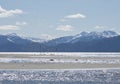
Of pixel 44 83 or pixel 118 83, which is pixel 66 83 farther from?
pixel 118 83

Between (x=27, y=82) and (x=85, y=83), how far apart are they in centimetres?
593

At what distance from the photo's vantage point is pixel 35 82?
41.2m

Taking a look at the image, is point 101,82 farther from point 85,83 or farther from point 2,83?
point 2,83

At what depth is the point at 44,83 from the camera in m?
40.2

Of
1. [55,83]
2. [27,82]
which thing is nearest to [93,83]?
[55,83]

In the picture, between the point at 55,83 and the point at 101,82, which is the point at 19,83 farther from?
the point at 101,82

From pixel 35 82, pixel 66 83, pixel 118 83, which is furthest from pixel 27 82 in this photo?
pixel 118 83

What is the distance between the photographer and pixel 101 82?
135 feet

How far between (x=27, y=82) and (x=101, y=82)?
7.59 m

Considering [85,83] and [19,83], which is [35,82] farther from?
[85,83]

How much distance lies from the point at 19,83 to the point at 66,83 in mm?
4707

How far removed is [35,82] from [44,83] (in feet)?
4.56

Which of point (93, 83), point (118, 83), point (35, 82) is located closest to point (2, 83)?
point (35, 82)

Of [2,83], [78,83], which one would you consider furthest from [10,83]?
[78,83]
